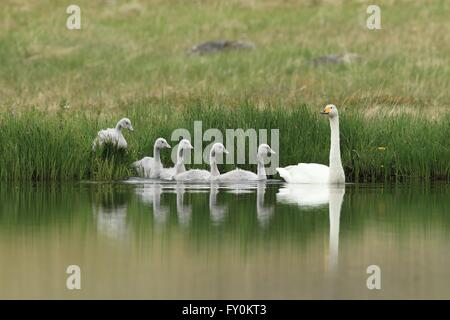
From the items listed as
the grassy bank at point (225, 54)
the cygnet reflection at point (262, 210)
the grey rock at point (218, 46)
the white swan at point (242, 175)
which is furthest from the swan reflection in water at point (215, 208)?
the grey rock at point (218, 46)

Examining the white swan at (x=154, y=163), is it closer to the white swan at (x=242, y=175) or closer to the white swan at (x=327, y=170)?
the white swan at (x=242, y=175)

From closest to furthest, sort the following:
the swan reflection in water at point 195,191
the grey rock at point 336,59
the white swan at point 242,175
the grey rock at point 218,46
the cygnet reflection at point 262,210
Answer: the cygnet reflection at point 262,210 < the swan reflection in water at point 195,191 < the white swan at point 242,175 < the grey rock at point 336,59 < the grey rock at point 218,46

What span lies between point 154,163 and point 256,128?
1896 mm

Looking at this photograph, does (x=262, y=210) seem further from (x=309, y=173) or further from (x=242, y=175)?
(x=242, y=175)

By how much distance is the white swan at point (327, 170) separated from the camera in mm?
17938

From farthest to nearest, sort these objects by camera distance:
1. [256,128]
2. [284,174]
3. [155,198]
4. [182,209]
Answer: [256,128] → [284,174] → [155,198] → [182,209]

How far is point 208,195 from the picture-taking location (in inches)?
691

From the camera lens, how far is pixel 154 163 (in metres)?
19.0

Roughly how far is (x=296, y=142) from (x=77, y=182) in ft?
11.9

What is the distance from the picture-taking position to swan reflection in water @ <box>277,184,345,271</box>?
15.2 m

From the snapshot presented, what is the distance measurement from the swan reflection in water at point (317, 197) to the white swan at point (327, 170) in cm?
11

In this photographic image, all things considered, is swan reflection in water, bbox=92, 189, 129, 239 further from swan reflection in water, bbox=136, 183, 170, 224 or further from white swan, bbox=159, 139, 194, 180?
white swan, bbox=159, 139, 194, 180

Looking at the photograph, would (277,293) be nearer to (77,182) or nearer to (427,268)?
(427,268)

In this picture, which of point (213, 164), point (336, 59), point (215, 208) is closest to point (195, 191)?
point (213, 164)
